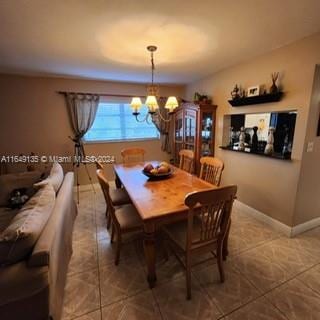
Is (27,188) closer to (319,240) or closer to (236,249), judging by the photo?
(236,249)

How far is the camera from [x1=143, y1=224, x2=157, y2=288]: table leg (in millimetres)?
1544

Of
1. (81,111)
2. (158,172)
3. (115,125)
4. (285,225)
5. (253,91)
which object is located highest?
(253,91)

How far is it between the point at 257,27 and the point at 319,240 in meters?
2.53

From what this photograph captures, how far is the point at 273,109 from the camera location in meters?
2.43

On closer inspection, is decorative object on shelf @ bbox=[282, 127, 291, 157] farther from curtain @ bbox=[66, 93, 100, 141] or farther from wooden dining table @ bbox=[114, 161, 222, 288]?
curtain @ bbox=[66, 93, 100, 141]

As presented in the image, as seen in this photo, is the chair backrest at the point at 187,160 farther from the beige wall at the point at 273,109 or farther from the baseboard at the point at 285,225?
the baseboard at the point at 285,225

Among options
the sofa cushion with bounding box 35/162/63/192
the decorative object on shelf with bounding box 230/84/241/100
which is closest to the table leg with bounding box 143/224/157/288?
the sofa cushion with bounding box 35/162/63/192

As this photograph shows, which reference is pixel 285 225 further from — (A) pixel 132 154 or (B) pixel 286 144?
(A) pixel 132 154

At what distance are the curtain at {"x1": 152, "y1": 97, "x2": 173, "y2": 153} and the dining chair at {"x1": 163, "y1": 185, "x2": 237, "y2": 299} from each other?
3.06 meters

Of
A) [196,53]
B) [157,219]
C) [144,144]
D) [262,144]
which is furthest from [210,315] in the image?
[144,144]

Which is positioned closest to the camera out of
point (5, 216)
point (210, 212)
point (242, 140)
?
point (210, 212)

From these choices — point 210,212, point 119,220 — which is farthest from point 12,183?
point 210,212

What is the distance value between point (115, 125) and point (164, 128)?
117 centimetres

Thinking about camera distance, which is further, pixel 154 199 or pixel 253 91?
pixel 253 91
